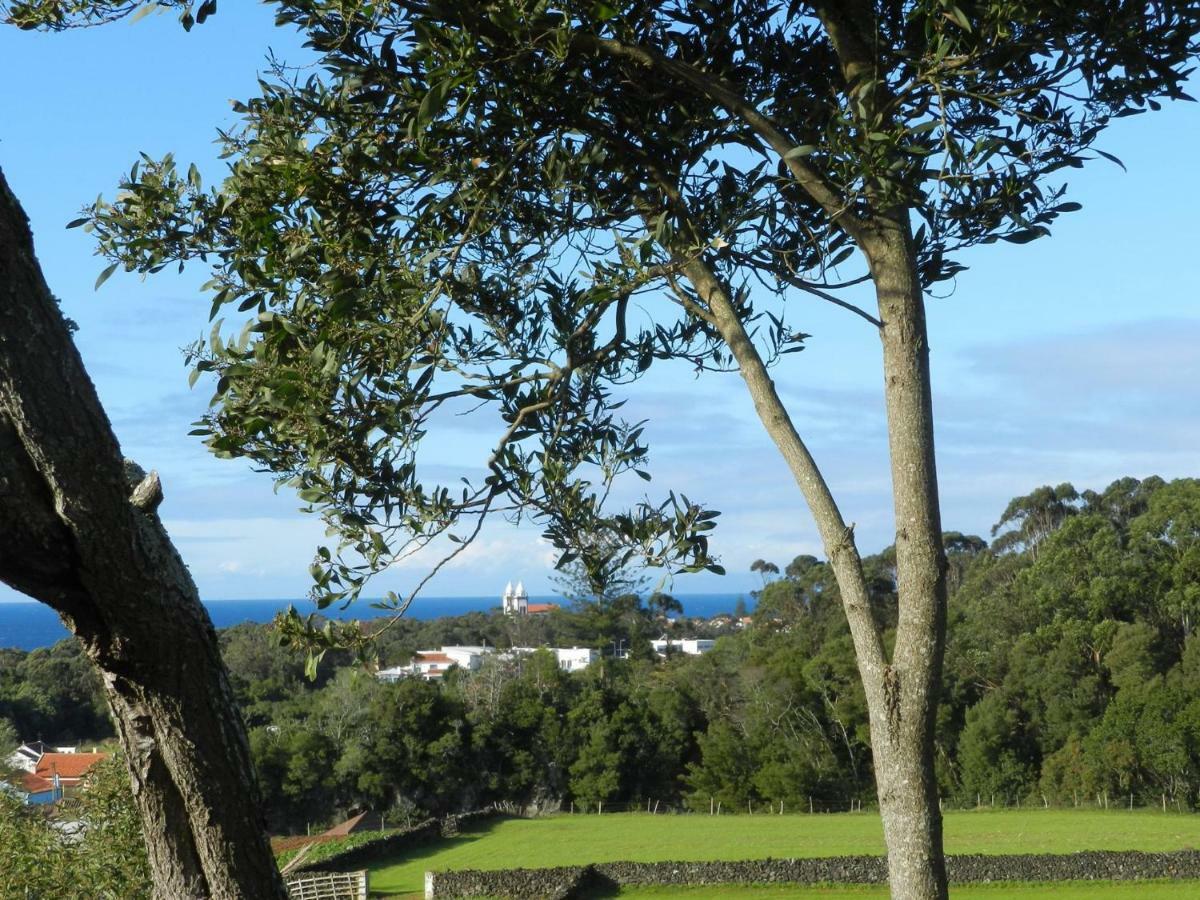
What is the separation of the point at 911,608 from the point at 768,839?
25555 mm

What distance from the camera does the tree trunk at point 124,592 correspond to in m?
1.67

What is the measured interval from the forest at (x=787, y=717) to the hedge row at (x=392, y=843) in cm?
286

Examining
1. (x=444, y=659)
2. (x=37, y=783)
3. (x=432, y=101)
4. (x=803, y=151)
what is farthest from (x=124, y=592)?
(x=444, y=659)

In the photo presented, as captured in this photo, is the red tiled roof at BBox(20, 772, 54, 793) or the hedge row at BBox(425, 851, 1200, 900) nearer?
the hedge row at BBox(425, 851, 1200, 900)

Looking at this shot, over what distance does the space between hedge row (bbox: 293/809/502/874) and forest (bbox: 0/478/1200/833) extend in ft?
9.38

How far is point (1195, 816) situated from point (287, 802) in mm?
24220

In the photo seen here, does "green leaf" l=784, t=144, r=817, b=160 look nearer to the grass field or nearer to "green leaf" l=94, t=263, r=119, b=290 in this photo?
"green leaf" l=94, t=263, r=119, b=290

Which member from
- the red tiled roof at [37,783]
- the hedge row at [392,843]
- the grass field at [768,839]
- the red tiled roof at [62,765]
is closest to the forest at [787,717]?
the grass field at [768,839]

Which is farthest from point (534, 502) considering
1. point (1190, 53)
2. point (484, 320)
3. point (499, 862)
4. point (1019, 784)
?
point (1019, 784)

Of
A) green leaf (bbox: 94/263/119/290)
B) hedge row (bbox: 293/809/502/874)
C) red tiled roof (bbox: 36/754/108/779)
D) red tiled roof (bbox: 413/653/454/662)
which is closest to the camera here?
green leaf (bbox: 94/263/119/290)

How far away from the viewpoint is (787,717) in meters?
34.2

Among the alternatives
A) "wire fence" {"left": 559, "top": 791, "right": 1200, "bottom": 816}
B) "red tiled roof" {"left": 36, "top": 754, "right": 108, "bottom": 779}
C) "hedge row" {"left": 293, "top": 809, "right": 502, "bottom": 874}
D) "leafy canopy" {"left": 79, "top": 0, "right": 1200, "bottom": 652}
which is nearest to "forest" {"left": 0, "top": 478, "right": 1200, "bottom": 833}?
"wire fence" {"left": 559, "top": 791, "right": 1200, "bottom": 816}

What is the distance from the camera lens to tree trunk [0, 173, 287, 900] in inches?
65.7

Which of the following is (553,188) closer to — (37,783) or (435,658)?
(37,783)
